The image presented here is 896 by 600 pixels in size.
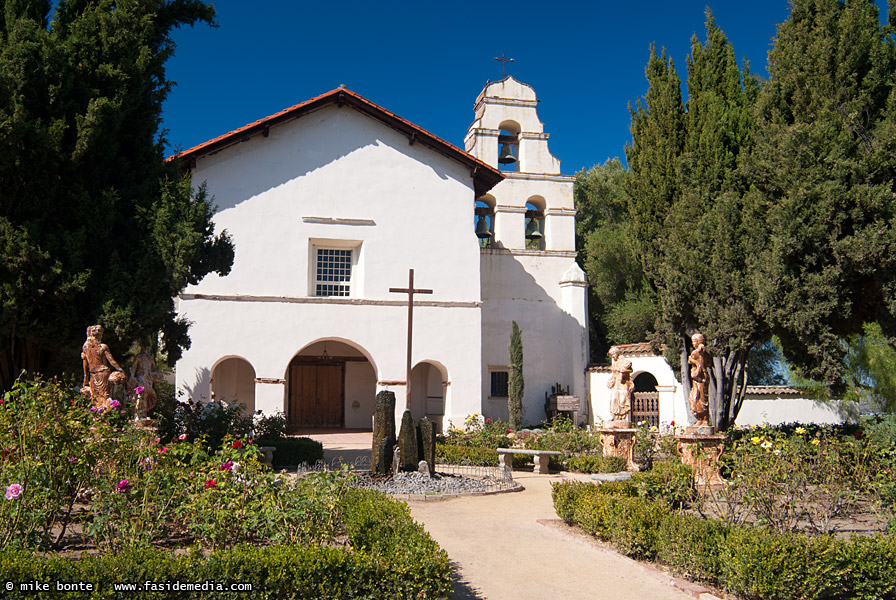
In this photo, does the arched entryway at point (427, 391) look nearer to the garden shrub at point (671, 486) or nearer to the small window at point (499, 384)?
the small window at point (499, 384)

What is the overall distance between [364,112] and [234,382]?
955 cm

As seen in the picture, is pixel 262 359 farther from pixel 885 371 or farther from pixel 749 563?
pixel 885 371

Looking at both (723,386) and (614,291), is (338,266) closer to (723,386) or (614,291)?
(723,386)

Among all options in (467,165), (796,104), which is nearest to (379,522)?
(796,104)

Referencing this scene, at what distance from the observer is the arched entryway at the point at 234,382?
2083cm

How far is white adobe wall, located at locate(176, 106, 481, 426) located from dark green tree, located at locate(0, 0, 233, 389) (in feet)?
22.8

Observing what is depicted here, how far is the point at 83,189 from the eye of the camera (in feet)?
36.8

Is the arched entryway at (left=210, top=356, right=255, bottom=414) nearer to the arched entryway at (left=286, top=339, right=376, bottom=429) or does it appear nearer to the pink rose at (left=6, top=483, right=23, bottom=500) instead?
the arched entryway at (left=286, top=339, right=376, bottom=429)

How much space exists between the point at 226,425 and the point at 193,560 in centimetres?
931

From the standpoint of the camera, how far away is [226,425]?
14.0 meters

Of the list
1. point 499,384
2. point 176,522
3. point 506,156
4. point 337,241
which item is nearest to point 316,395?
point 337,241

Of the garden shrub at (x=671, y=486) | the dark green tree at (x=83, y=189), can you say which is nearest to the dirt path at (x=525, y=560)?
the garden shrub at (x=671, y=486)

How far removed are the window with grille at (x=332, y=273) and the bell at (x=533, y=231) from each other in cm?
817

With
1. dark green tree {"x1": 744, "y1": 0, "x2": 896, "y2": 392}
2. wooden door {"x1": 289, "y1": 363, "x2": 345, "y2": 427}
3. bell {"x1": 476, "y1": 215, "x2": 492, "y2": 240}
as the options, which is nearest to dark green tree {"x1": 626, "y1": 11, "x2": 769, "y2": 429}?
dark green tree {"x1": 744, "y1": 0, "x2": 896, "y2": 392}
